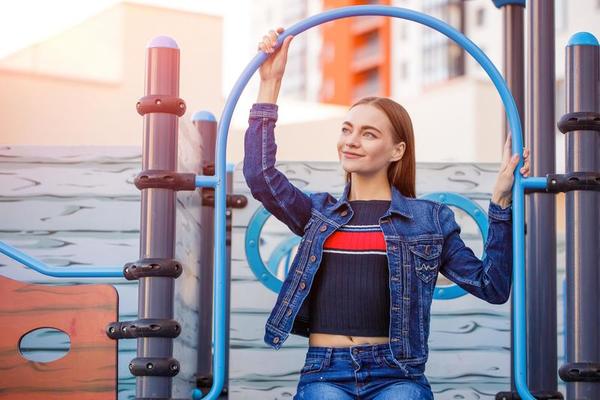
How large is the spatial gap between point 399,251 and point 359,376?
1.35 feet

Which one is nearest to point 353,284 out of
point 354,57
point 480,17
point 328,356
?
point 328,356

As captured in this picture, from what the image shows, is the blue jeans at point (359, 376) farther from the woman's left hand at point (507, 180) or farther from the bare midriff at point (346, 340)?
the woman's left hand at point (507, 180)

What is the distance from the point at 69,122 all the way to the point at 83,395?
8.46 metres

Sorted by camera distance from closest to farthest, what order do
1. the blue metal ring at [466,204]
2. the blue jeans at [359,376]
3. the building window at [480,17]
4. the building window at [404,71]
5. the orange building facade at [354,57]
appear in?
1. the blue jeans at [359,376]
2. the blue metal ring at [466,204]
3. the building window at [480,17]
4. the building window at [404,71]
5. the orange building facade at [354,57]

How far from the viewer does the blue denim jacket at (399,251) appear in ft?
9.87

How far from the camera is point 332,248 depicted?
10.2 feet

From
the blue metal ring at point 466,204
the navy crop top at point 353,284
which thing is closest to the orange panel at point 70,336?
the navy crop top at point 353,284

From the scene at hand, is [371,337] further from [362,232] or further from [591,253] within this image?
[591,253]

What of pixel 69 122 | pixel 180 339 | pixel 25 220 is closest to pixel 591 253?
pixel 180 339

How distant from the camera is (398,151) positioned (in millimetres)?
3230

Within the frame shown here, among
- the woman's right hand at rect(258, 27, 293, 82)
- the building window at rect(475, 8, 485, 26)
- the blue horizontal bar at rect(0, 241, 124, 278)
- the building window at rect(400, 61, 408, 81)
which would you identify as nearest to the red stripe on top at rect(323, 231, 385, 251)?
the woman's right hand at rect(258, 27, 293, 82)

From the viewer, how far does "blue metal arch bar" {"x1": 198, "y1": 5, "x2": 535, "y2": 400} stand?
123 inches

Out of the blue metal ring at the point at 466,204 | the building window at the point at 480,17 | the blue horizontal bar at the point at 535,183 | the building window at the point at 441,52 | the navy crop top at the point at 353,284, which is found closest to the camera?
the navy crop top at the point at 353,284

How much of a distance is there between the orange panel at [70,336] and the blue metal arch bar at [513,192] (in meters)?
0.40
